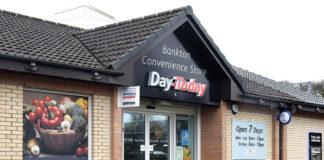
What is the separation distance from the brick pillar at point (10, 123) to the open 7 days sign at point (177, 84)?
10.5 feet

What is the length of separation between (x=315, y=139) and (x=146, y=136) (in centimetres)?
760

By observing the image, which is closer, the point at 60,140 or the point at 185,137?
the point at 60,140

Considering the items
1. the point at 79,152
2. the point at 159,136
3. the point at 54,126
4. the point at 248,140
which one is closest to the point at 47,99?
the point at 54,126

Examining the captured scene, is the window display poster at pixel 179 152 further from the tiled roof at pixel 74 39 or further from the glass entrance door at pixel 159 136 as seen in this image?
the tiled roof at pixel 74 39

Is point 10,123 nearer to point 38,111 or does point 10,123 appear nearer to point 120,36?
point 38,111

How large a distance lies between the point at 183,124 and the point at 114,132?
11.0 feet

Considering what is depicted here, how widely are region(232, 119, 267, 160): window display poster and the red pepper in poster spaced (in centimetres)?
569

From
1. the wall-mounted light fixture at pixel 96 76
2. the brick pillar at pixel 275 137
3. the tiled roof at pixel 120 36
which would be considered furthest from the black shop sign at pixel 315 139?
the wall-mounted light fixture at pixel 96 76

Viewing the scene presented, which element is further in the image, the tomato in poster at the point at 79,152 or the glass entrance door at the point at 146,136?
the glass entrance door at the point at 146,136

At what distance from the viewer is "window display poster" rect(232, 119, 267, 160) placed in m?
13.5

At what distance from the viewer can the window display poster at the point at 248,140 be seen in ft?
44.2

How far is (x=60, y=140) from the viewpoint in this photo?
30.4ft

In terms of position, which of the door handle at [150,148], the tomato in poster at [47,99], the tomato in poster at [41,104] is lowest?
the door handle at [150,148]

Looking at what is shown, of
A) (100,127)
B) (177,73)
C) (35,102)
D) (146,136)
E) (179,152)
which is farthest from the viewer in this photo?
(179,152)
